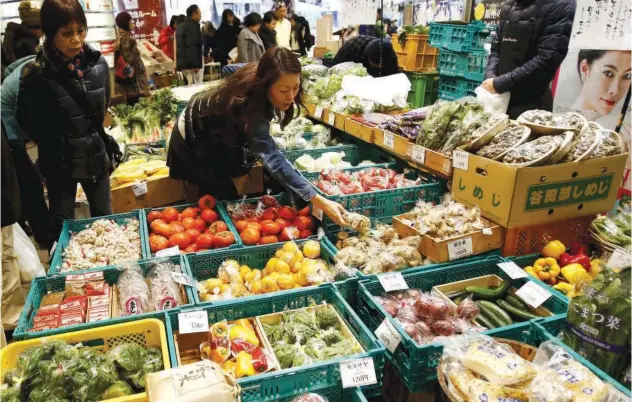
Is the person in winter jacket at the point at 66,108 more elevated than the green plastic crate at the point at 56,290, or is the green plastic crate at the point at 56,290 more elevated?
the person in winter jacket at the point at 66,108

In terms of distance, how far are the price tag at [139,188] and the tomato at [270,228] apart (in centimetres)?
130

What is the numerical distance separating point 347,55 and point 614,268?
521 centimetres

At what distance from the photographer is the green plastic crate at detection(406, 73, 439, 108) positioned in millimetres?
7680

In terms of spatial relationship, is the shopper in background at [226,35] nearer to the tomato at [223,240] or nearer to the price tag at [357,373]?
the tomato at [223,240]

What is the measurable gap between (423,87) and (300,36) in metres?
5.74

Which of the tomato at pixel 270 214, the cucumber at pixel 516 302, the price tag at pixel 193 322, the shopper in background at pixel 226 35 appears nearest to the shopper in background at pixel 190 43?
the shopper in background at pixel 226 35

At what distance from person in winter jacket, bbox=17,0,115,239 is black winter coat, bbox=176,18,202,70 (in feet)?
25.4

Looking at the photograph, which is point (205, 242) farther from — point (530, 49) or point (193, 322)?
point (530, 49)

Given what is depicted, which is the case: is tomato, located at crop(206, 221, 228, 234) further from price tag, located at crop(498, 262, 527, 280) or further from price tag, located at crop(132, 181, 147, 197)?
price tag, located at crop(498, 262, 527, 280)

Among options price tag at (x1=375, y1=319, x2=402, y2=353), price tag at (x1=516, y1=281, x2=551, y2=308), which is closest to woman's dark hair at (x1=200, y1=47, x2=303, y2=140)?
price tag at (x1=375, y1=319, x2=402, y2=353)

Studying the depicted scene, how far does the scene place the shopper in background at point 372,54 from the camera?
20.3ft

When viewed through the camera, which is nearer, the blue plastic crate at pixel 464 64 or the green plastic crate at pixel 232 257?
the green plastic crate at pixel 232 257

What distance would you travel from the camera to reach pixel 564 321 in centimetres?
209

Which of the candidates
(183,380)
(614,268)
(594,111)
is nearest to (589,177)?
(614,268)
